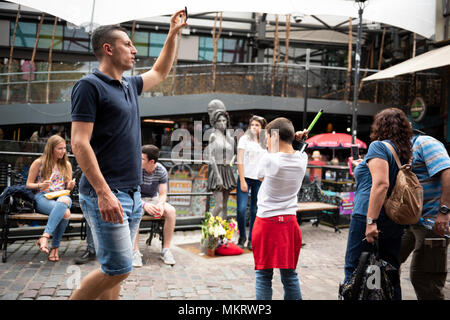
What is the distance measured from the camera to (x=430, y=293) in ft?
10.5

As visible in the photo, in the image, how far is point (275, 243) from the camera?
120 inches

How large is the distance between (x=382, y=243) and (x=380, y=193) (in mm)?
507

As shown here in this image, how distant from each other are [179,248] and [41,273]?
7.36 feet

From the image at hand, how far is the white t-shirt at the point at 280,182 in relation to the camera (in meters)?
3.10

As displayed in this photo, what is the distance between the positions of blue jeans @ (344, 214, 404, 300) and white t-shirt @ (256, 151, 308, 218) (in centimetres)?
56

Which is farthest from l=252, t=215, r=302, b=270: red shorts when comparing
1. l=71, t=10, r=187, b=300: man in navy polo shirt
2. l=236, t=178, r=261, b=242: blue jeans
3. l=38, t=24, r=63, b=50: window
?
l=38, t=24, r=63, b=50: window

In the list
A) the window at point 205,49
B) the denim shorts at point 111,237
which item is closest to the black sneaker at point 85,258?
the denim shorts at point 111,237

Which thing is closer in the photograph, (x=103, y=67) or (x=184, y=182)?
(x=103, y=67)

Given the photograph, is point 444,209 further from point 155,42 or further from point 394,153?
point 155,42

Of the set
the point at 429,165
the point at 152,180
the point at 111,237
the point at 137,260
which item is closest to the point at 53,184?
the point at 152,180

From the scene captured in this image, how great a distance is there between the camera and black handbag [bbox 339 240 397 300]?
2.77m

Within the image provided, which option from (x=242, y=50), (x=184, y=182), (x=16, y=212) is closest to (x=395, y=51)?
(x=242, y=50)

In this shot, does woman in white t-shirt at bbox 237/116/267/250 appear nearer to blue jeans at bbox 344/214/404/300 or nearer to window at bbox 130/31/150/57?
blue jeans at bbox 344/214/404/300
